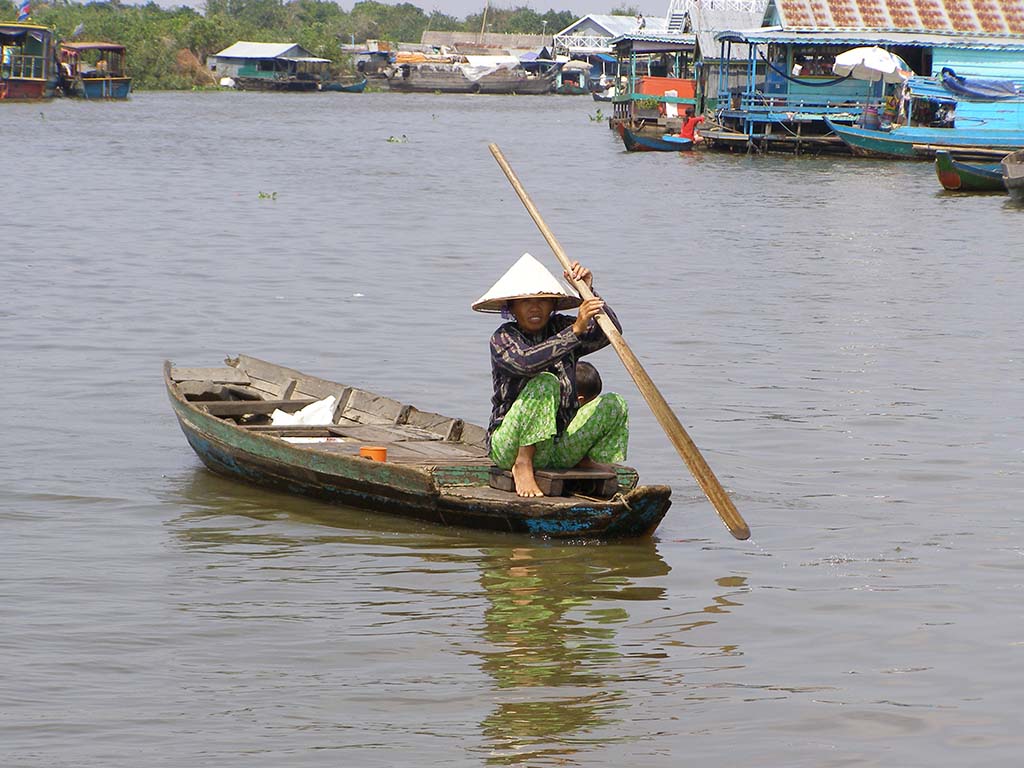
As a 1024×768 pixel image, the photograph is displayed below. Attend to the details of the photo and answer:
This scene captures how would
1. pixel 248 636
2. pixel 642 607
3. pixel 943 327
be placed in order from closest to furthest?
pixel 248 636 → pixel 642 607 → pixel 943 327

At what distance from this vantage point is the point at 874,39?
93.2 ft

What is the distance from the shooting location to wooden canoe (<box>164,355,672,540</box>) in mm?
5289

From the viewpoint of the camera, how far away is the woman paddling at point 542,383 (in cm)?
508

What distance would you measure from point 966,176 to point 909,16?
A: 1028cm

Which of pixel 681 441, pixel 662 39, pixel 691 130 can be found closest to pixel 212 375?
pixel 681 441

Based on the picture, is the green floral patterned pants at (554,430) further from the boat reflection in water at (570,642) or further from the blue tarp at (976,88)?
the blue tarp at (976,88)

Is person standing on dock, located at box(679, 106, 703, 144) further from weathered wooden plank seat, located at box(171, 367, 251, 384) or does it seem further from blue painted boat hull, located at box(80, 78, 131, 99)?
blue painted boat hull, located at box(80, 78, 131, 99)

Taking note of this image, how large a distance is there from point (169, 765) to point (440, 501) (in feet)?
6.63

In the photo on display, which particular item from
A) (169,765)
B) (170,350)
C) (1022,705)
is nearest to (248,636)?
(169,765)

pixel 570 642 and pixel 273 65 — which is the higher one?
pixel 273 65

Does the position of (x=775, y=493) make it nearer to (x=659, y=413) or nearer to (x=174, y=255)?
(x=659, y=413)

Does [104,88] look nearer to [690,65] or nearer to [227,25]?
[690,65]

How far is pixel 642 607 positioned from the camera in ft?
15.8

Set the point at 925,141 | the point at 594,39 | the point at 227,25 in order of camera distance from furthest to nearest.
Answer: the point at 594,39
the point at 227,25
the point at 925,141
